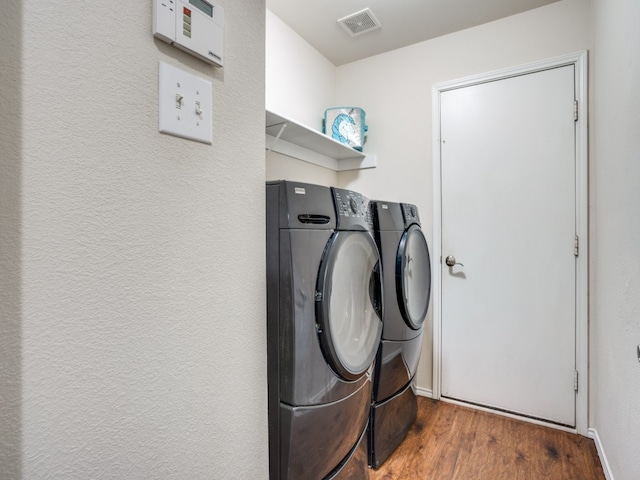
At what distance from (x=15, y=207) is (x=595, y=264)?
2431 mm

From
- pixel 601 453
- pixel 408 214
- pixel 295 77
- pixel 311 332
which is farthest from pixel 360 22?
pixel 601 453

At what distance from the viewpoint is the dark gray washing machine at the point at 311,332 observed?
1.01m

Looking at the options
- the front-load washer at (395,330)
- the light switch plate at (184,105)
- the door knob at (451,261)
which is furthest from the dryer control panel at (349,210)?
the door knob at (451,261)

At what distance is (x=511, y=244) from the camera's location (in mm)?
2162

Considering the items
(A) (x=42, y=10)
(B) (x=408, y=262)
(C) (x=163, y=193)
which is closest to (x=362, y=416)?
(B) (x=408, y=262)

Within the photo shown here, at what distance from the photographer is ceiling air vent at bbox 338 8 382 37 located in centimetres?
213

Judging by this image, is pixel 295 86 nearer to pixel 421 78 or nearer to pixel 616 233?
pixel 421 78

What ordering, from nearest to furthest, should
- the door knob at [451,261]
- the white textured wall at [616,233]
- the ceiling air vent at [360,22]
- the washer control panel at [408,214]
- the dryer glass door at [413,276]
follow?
the white textured wall at [616,233], the dryer glass door at [413,276], the washer control panel at [408,214], the ceiling air vent at [360,22], the door knob at [451,261]

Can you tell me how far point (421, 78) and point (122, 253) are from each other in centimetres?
246

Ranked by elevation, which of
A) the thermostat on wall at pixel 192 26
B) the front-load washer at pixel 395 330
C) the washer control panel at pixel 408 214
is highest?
the thermostat on wall at pixel 192 26

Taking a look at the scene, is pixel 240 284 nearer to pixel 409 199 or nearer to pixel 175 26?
pixel 175 26

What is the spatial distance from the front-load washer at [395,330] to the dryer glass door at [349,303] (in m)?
0.28

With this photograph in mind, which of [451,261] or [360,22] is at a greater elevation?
[360,22]

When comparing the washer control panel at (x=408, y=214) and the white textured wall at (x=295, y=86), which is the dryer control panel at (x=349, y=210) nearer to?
the washer control panel at (x=408, y=214)
